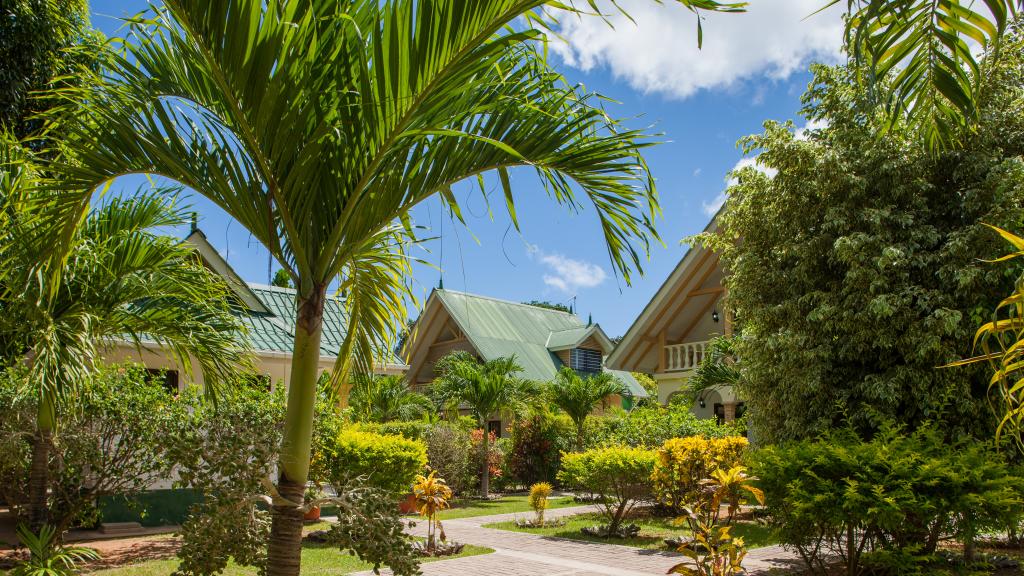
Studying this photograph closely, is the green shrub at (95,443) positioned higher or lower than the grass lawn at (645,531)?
higher

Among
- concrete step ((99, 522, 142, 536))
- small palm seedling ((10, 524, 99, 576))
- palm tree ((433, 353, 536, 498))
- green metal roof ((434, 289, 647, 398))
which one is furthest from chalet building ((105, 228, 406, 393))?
green metal roof ((434, 289, 647, 398))

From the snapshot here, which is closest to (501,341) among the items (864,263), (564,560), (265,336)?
(265,336)

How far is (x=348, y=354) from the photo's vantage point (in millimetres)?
5746

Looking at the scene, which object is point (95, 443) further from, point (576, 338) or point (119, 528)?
point (576, 338)

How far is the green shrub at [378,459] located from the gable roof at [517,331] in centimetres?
1390

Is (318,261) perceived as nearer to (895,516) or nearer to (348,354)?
(348,354)

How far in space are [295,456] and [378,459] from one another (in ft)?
31.5

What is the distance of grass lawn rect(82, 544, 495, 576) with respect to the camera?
28.8 feet

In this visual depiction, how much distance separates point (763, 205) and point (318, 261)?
28.5 feet

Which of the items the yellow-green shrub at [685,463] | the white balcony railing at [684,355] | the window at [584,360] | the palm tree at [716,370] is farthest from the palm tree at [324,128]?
the window at [584,360]

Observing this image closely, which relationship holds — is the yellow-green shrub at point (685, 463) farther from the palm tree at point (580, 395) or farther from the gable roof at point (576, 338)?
the gable roof at point (576, 338)

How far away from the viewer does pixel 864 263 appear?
10031mm

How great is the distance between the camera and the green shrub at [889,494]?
674 cm

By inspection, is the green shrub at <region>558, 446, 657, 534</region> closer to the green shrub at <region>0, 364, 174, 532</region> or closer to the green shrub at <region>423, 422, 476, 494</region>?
the green shrub at <region>423, 422, 476, 494</region>
